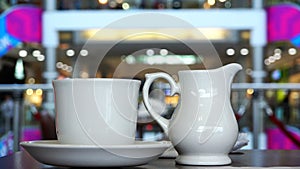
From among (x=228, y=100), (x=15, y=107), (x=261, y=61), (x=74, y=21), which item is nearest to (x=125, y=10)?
(x=74, y=21)

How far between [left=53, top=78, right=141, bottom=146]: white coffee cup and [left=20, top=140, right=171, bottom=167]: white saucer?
0.18ft

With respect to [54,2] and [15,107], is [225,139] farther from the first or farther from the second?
[54,2]

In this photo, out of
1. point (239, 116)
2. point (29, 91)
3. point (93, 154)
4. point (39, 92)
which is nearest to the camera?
point (93, 154)

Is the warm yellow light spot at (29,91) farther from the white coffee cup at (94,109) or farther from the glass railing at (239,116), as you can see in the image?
the white coffee cup at (94,109)

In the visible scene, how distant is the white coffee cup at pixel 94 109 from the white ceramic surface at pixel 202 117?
3.0 inches

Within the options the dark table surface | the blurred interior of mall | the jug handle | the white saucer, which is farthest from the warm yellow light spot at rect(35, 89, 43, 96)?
the white saucer

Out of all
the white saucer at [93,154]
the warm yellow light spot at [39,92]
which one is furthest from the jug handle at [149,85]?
the warm yellow light spot at [39,92]

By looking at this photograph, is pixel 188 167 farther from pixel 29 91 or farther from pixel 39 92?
pixel 39 92

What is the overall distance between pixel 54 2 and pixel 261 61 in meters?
3.22

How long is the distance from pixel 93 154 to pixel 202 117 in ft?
0.76

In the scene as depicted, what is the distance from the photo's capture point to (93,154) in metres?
0.83

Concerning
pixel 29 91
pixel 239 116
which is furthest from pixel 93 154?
pixel 29 91

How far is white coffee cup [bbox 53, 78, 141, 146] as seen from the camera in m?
0.90

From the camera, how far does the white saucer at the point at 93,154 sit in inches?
32.7
